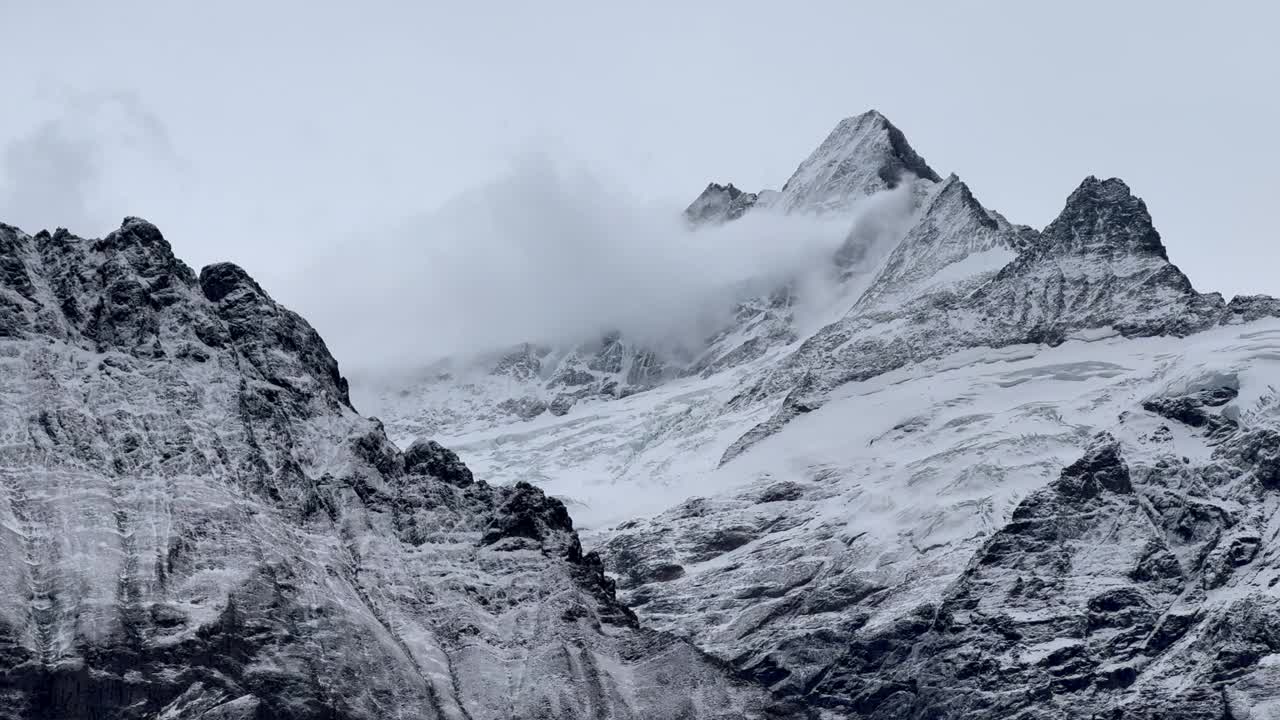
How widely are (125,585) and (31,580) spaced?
7.03m

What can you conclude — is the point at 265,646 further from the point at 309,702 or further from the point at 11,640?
the point at 11,640

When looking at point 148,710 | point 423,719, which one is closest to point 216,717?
point 148,710

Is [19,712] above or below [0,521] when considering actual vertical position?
below

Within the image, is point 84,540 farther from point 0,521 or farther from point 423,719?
point 423,719

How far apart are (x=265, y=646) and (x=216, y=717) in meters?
10.2

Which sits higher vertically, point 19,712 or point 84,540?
point 84,540

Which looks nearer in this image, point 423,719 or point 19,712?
point 19,712

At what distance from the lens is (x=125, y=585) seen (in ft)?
644

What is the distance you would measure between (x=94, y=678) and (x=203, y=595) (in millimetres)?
13897

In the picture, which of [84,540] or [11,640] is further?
[84,540]

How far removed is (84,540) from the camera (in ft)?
656

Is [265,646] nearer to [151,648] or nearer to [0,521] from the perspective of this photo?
[151,648]

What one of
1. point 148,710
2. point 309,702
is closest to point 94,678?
point 148,710

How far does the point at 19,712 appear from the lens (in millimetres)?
184000
